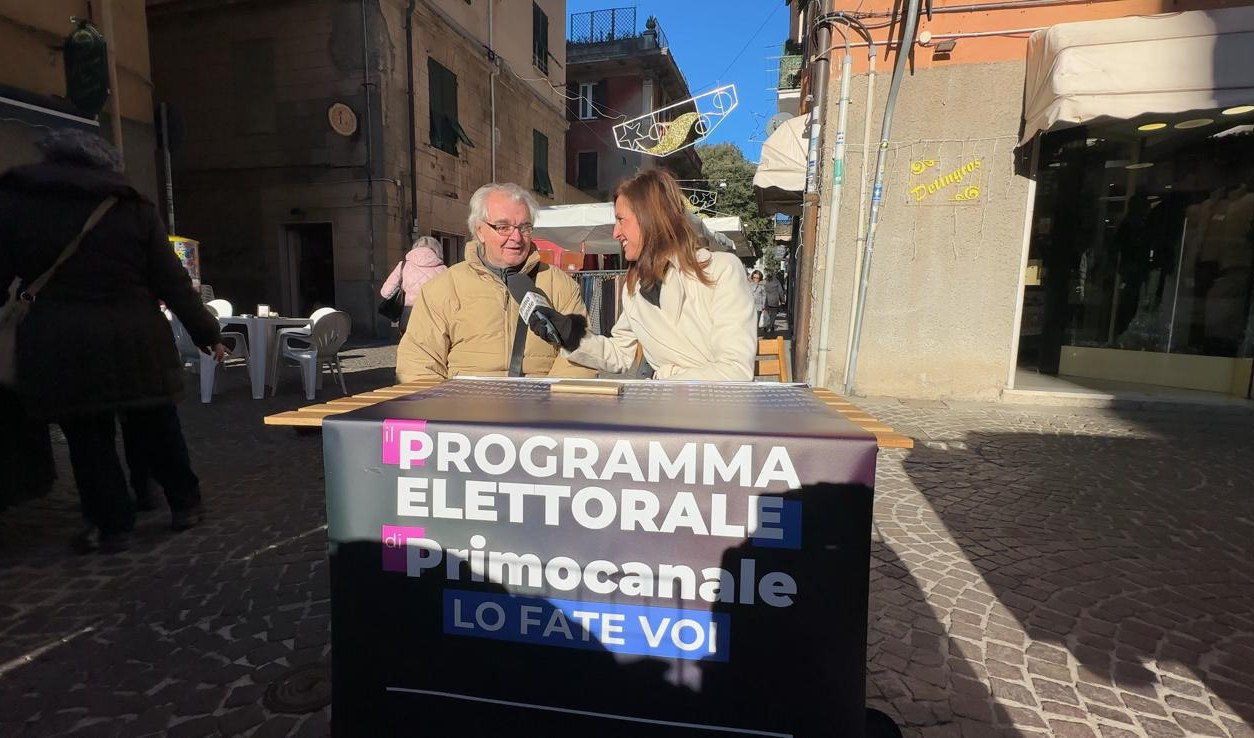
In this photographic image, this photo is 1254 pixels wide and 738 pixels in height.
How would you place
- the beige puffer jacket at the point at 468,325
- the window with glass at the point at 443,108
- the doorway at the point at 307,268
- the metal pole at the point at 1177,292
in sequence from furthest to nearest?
the window with glass at the point at 443,108 → the doorway at the point at 307,268 → the metal pole at the point at 1177,292 → the beige puffer jacket at the point at 468,325

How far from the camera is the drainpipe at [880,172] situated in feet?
19.8

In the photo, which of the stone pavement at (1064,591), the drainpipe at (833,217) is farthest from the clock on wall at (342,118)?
the stone pavement at (1064,591)

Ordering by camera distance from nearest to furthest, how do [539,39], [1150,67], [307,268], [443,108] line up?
1. [1150,67]
2. [307,268]
3. [443,108]
4. [539,39]

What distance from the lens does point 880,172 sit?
21.4 feet

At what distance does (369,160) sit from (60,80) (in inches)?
215

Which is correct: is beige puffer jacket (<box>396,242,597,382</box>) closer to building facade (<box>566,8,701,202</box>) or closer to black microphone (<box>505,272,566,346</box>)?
black microphone (<box>505,272,566,346</box>)

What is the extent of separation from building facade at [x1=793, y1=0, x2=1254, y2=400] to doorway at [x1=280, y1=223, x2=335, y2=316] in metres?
10.8

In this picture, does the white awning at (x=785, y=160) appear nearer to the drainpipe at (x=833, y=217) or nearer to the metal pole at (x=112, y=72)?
the drainpipe at (x=833, y=217)

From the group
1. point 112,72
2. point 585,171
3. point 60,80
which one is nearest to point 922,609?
point 60,80

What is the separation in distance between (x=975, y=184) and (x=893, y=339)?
171 centimetres

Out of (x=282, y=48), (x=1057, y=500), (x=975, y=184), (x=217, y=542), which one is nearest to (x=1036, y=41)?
(x=975, y=184)

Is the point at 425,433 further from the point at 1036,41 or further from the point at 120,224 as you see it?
the point at 1036,41

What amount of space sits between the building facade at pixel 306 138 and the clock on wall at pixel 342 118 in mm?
24

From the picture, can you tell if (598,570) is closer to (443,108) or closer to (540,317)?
(540,317)
